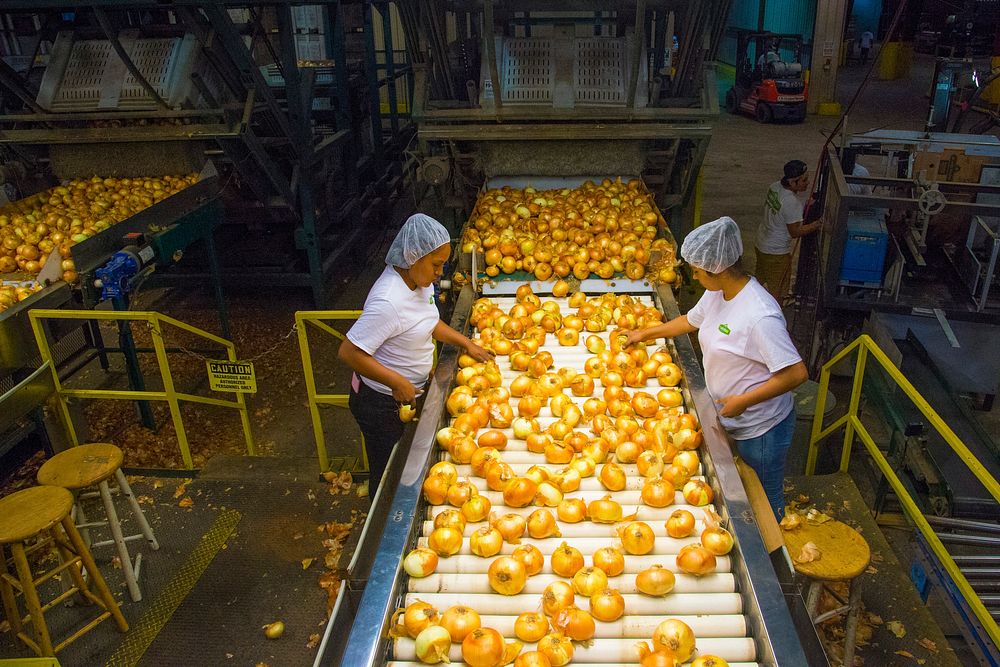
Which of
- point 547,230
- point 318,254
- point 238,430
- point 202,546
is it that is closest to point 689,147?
point 547,230

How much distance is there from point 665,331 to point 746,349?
0.70m

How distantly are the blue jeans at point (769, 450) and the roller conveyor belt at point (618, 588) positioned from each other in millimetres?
514

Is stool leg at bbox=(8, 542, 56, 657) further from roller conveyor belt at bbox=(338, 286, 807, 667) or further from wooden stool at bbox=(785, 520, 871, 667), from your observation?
wooden stool at bbox=(785, 520, 871, 667)

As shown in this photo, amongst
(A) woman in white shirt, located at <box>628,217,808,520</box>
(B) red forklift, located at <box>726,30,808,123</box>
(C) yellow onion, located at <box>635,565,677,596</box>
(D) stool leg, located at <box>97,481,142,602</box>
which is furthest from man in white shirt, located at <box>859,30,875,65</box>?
(D) stool leg, located at <box>97,481,142,602</box>

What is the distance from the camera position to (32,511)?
3.50 metres

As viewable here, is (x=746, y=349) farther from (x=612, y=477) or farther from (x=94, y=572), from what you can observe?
(x=94, y=572)

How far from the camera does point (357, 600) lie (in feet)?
8.55

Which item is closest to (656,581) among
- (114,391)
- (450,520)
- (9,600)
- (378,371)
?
(450,520)

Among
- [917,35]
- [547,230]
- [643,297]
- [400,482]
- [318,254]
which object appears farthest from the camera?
[917,35]

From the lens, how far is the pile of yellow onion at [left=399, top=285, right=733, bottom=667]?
7.49ft

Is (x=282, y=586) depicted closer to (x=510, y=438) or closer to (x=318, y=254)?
(x=510, y=438)

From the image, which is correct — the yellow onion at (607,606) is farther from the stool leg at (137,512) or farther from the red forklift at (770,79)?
the red forklift at (770,79)

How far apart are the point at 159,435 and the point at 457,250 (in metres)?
3.14

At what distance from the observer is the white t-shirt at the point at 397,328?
351cm
